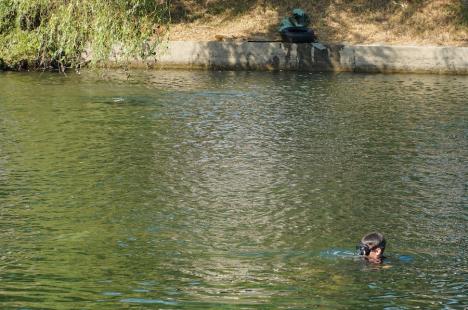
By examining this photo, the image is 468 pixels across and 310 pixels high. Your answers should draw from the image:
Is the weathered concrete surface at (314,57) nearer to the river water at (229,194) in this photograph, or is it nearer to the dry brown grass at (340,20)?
the dry brown grass at (340,20)

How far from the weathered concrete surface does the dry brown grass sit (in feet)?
7.34

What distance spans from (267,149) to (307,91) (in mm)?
8804

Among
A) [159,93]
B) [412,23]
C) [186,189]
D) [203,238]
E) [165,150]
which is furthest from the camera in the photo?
[412,23]

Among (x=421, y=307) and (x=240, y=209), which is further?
(x=240, y=209)

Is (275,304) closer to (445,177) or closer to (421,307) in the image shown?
(421,307)

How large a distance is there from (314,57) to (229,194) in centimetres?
1847

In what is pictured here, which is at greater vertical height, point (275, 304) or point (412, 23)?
point (412, 23)

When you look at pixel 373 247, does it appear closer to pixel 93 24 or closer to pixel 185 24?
pixel 93 24

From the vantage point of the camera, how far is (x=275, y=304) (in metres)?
14.1

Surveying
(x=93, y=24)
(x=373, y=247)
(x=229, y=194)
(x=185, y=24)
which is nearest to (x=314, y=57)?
(x=185, y=24)

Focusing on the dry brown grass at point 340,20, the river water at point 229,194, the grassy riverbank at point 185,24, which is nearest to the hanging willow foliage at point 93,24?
the grassy riverbank at point 185,24

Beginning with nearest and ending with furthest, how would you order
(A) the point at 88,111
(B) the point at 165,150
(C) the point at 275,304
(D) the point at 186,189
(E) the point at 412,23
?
(C) the point at 275,304, (D) the point at 186,189, (B) the point at 165,150, (A) the point at 88,111, (E) the point at 412,23

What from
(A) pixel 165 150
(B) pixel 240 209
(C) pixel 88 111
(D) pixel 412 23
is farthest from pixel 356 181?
(D) pixel 412 23

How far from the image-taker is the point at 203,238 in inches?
684
